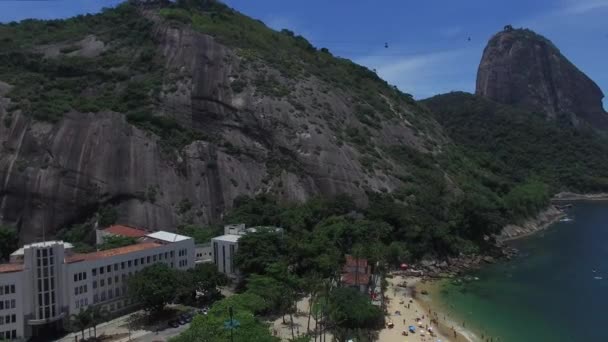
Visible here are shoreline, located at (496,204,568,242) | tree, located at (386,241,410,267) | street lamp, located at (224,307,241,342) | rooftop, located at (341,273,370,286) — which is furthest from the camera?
shoreline, located at (496,204,568,242)

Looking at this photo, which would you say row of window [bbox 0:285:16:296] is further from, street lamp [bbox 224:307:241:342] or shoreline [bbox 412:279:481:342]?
shoreline [bbox 412:279:481:342]

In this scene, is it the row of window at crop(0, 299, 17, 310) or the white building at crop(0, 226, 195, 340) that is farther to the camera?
the white building at crop(0, 226, 195, 340)

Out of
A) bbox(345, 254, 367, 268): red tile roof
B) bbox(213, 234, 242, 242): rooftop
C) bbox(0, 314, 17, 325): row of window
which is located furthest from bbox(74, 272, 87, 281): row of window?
bbox(345, 254, 367, 268): red tile roof

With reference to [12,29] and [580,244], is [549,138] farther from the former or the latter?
[12,29]

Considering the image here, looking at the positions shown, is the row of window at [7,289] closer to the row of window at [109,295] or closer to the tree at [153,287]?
the row of window at [109,295]

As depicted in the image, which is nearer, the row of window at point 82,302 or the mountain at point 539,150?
the row of window at point 82,302

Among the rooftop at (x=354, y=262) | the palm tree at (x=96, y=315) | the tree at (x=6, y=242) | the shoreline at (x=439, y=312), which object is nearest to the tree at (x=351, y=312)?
the shoreline at (x=439, y=312)

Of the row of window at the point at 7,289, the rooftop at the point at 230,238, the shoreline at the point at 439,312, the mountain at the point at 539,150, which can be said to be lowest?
the shoreline at the point at 439,312
